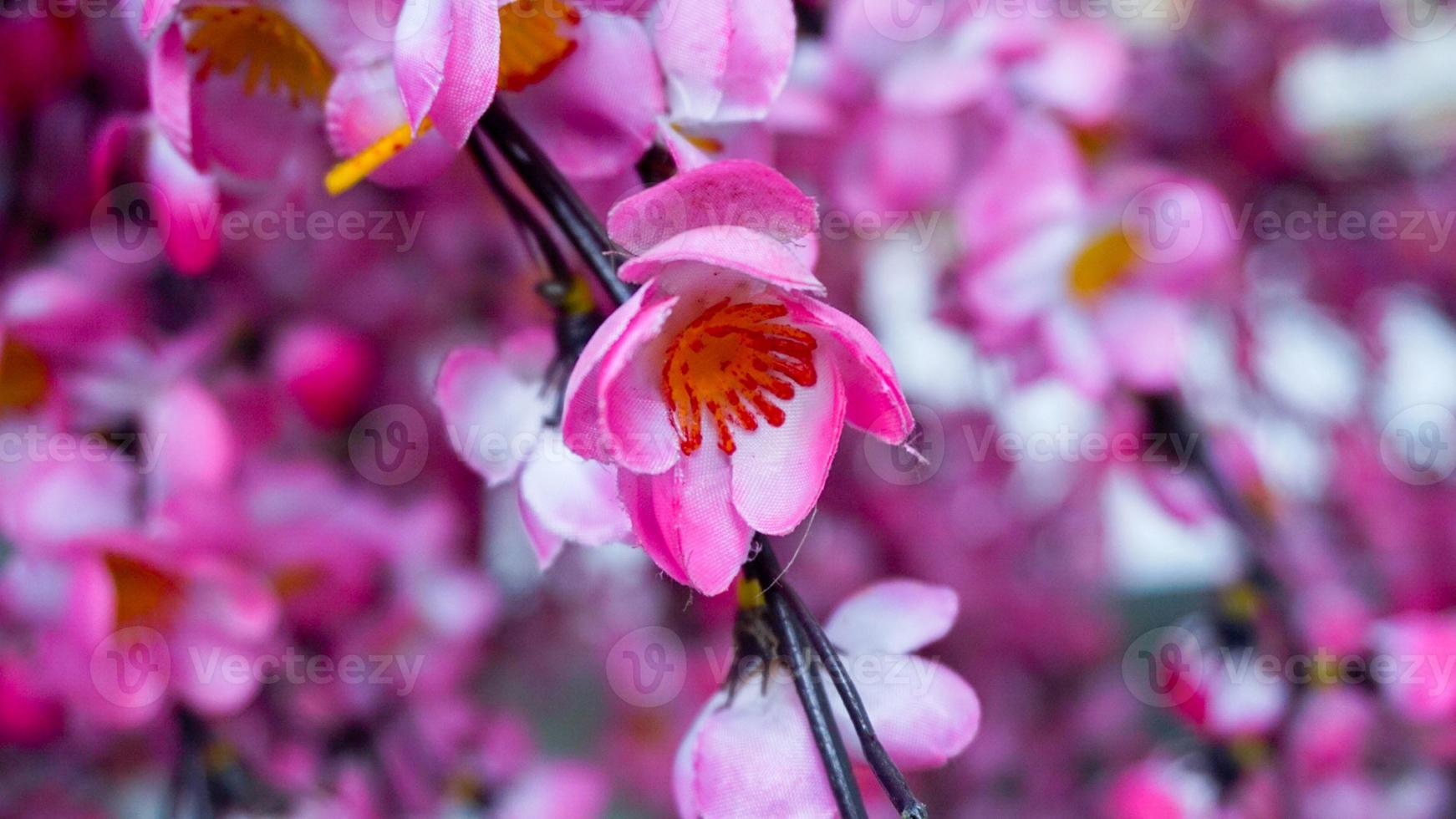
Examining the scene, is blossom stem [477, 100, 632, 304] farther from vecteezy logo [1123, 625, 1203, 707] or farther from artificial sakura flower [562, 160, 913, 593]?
vecteezy logo [1123, 625, 1203, 707]

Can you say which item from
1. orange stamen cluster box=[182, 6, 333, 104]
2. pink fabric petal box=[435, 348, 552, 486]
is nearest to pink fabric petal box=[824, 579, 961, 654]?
pink fabric petal box=[435, 348, 552, 486]

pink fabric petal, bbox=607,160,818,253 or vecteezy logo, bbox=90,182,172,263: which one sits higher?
pink fabric petal, bbox=607,160,818,253

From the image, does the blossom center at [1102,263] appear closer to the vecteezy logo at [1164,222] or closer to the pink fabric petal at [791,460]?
the vecteezy logo at [1164,222]

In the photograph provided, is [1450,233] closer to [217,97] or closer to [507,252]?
[507,252]

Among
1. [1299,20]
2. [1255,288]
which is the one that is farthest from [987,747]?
[1299,20]
